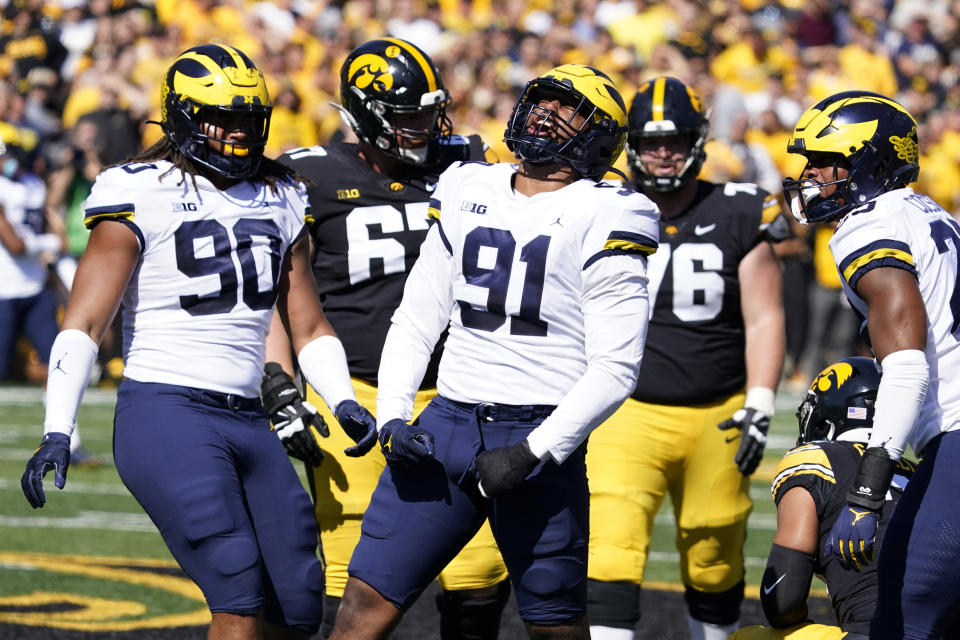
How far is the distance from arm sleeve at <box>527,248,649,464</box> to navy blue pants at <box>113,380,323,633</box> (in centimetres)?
80

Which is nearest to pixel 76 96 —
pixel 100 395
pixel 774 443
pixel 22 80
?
pixel 22 80

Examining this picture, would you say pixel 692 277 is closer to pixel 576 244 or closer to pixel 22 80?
pixel 576 244

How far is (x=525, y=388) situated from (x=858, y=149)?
106 centimetres

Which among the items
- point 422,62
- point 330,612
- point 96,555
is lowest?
point 96,555

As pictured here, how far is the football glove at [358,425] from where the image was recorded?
398cm

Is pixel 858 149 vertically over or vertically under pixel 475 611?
over

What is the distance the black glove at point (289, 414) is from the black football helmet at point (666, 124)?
1526mm

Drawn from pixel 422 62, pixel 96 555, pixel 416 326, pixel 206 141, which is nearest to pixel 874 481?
pixel 416 326

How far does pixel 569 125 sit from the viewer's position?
372 centimetres

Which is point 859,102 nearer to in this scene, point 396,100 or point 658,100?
point 658,100

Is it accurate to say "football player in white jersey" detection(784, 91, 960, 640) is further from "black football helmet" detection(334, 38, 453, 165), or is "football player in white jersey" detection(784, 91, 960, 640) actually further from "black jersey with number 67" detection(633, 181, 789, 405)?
"black football helmet" detection(334, 38, 453, 165)

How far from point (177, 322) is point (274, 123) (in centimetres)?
894

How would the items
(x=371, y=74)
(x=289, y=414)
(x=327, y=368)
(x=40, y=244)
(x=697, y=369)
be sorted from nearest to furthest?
1. (x=327, y=368)
2. (x=289, y=414)
3. (x=371, y=74)
4. (x=697, y=369)
5. (x=40, y=244)

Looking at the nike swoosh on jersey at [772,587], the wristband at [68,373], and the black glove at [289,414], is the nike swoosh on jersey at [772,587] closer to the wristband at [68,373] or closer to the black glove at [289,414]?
the black glove at [289,414]
